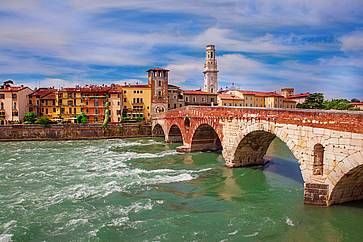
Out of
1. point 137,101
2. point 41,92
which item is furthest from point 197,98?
point 41,92

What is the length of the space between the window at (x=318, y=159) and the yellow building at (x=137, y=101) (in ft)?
184

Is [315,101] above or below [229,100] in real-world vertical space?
below

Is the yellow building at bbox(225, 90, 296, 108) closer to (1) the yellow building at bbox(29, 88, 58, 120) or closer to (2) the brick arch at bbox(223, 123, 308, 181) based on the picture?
(1) the yellow building at bbox(29, 88, 58, 120)

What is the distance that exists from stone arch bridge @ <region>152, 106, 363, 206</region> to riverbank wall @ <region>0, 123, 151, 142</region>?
34611 mm

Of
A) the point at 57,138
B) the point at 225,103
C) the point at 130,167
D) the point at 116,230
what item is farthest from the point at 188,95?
the point at 116,230

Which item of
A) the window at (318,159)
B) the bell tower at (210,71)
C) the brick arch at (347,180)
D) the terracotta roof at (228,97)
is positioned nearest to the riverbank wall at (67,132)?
the terracotta roof at (228,97)

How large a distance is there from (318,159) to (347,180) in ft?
5.43

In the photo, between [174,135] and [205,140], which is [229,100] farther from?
[205,140]

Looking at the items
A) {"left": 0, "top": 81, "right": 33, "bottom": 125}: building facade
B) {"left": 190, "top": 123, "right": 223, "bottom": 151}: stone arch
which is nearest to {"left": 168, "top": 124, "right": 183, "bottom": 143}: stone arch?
{"left": 190, "top": 123, "right": 223, "bottom": 151}: stone arch

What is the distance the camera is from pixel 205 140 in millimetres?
41969

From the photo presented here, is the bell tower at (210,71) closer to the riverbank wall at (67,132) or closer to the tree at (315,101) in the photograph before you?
the tree at (315,101)

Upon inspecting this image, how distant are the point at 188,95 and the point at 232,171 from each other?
5474cm

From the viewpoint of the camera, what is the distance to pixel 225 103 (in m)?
87.4

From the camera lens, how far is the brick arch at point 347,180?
16.8 m
